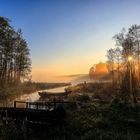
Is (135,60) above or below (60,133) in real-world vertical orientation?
above

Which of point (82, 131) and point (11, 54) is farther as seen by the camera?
point (11, 54)

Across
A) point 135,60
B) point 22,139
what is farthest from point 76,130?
point 135,60

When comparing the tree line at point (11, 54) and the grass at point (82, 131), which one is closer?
the grass at point (82, 131)

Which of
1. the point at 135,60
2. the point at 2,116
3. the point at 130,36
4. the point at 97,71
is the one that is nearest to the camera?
the point at 2,116

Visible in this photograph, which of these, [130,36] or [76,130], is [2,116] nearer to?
[76,130]

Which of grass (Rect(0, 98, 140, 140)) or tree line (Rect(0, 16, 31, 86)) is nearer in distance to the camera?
grass (Rect(0, 98, 140, 140))

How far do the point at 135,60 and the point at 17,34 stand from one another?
29872 millimetres

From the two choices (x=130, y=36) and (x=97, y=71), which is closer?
(x=130, y=36)

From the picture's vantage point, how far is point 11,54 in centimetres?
5353

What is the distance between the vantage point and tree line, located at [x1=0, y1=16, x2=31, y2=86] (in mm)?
45781

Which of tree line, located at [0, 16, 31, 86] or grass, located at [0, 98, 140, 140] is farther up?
tree line, located at [0, 16, 31, 86]

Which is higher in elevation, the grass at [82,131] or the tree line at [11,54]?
the tree line at [11,54]

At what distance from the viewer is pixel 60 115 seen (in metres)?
14.4

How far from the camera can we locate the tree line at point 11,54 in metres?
45.8
